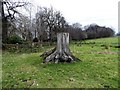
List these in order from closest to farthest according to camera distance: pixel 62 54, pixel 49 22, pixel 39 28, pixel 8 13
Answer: pixel 62 54 → pixel 8 13 → pixel 39 28 → pixel 49 22

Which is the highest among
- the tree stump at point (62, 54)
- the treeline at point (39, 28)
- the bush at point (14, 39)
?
the treeline at point (39, 28)

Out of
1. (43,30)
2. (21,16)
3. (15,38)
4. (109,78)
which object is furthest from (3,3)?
(109,78)

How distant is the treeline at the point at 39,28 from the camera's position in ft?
62.0

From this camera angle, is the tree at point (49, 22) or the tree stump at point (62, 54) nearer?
the tree stump at point (62, 54)

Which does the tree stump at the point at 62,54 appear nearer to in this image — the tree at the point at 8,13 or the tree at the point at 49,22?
the tree at the point at 8,13

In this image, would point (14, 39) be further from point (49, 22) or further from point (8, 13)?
point (49, 22)

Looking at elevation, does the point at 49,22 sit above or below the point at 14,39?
above

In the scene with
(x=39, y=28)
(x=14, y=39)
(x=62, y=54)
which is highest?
(x=39, y=28)

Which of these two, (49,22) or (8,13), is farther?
(49,22)

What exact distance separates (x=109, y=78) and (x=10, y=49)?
12.6 m

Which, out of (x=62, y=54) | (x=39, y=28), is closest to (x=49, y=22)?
(x=39, y=28)

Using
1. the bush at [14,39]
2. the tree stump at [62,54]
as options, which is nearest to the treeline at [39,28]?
the bush at [14,39]

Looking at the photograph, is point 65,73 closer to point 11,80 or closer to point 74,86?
point 74,86

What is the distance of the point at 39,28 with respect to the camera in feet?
97.9
